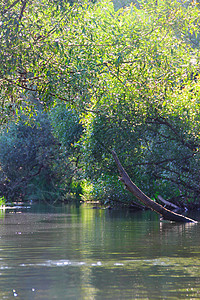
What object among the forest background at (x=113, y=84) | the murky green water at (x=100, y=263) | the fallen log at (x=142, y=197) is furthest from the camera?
the fallen log at (x=142, y=197)

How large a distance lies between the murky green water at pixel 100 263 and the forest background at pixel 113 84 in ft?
16.1

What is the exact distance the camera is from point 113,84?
97.9 feet

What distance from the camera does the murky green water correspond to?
31.9ft

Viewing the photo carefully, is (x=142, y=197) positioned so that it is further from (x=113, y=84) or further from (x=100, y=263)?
(x=100, y=263)

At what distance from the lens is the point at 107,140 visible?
31.9 metres

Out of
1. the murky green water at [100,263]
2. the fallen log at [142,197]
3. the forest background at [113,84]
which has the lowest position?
the murky green water at [100,263]

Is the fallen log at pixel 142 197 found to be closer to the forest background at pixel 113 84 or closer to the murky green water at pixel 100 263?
the murky green water at pixel 100 263

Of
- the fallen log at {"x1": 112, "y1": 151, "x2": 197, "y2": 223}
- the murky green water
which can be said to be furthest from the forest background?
the murky green water

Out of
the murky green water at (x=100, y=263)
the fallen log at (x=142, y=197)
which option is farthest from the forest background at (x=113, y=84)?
the murky green water at (x=100, y=263)

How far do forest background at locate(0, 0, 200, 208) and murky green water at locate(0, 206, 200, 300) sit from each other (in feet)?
16.1

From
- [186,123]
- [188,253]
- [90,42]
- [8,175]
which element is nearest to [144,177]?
[186,123]

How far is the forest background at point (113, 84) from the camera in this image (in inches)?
752

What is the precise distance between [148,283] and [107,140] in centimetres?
2168

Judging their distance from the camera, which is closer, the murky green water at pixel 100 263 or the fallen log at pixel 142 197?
the murky green water at pixel 100 263
